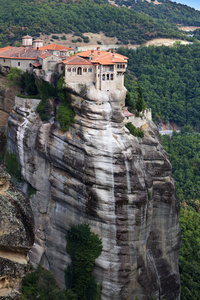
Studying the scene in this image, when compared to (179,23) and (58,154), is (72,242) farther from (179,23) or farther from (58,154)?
(179,23)

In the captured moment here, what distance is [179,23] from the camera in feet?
532

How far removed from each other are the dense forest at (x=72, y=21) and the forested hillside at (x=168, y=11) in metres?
40.0

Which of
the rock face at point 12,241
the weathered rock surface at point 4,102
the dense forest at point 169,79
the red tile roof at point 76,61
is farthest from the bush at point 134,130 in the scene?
the dense forest at point 169,79

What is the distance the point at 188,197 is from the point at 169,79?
3632cm

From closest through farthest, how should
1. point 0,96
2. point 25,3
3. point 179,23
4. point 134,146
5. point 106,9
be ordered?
point 134,146 → point 0,96 → point 25,3 → point 106,9 → point 179,23

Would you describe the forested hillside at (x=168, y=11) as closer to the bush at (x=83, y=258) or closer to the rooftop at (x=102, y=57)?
the rooftop at (x=102, y=57)

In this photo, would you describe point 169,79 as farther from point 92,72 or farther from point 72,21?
point 92,72

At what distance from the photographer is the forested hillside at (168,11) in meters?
163

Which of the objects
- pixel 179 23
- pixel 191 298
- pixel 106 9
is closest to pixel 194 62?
pixel 106 9

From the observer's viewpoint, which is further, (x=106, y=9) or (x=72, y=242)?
(x=106, y=9)

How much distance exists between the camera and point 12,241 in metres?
20.8

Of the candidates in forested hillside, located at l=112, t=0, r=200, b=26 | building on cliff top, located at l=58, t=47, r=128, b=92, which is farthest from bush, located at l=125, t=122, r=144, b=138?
forested hillside, located at l=112, t=0, r=200, b=26

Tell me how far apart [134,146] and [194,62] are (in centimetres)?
7017

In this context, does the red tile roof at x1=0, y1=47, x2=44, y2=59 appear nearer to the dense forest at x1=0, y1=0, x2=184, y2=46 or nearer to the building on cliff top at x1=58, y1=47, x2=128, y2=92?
the building on cliff top at x1=58, y1=47, x2=128, y2=92
